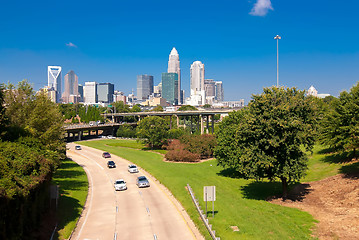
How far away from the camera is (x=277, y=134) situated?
28.6 metres

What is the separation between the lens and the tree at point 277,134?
27.8 m

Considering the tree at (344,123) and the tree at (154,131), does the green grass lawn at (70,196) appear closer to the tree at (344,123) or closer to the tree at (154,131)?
the tree at (344,123)

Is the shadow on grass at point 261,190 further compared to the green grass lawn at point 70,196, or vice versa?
the shadow on grass at point 261,190

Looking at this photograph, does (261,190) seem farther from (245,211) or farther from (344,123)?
A: (344,123)

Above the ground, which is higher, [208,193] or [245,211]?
[208,193]

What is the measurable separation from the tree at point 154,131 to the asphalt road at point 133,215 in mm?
38543

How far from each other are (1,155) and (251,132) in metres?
21.6

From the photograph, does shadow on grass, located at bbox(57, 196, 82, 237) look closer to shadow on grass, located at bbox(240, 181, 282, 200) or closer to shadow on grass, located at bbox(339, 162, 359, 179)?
shadow on grass, located at bbox(240, 181, 282, 200)

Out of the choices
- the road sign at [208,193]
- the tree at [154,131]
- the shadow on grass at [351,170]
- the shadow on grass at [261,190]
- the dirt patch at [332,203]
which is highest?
the tree at [154,131]

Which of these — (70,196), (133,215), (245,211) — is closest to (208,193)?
(245,211)

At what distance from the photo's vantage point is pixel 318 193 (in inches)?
1246

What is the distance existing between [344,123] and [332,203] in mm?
15568

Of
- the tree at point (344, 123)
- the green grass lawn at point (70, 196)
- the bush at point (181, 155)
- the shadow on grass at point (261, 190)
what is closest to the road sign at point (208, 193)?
the green grass lawn at point (70, 196)

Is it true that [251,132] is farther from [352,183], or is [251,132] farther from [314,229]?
[352,183]
